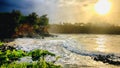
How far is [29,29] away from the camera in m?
75.1

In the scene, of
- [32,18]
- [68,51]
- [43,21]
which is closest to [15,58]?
[68,51]

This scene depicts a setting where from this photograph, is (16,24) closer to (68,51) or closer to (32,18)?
(32,18)

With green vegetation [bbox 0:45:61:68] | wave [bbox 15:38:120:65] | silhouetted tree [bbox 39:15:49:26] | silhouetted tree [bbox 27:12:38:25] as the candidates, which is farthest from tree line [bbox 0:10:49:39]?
green vegetation [bbox 0:45:61:68]

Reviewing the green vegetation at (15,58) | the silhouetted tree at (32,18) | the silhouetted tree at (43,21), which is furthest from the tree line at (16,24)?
the green vegetation at (15,58)

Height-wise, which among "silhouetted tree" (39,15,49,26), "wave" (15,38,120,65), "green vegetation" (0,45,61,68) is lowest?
"wave" (15,38,120,65)

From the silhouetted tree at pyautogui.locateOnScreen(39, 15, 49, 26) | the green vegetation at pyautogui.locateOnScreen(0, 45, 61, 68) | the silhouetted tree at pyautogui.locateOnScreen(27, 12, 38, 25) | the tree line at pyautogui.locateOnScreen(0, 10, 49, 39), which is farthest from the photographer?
the silhouetted tree at pyautogui.locateOnScreen(39, 15, 49, 26)

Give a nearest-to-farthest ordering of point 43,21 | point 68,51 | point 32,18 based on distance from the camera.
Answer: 1. point 68,51
2. point 32,18
3. point 43,21

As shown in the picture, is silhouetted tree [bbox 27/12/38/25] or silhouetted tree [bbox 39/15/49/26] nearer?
silhouetted tree [bbox 27/12/38/25]

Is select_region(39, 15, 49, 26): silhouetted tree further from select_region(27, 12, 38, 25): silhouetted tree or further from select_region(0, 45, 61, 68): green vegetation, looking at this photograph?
select_region(0, 45, 61, 68): green vegetation

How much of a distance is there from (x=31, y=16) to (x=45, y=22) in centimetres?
1478

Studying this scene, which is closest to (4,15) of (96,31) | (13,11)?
(13,11)

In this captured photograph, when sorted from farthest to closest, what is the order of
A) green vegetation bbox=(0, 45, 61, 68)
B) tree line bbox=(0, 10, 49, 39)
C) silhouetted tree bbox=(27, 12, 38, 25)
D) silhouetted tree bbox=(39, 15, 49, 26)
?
silhouetted tree bbox=(39, 15, 49, 26), silhouetted tree bbox=(27, 12, 38, 25), tree line bbox=(0, 10, 49, 39), green vegetation bbox=(0, 45, 61, 68)

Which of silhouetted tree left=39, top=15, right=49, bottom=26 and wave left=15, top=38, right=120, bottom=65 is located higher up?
silhouetted tree left=39, top=15, right=49, bottom=26

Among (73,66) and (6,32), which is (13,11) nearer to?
(6,32)
